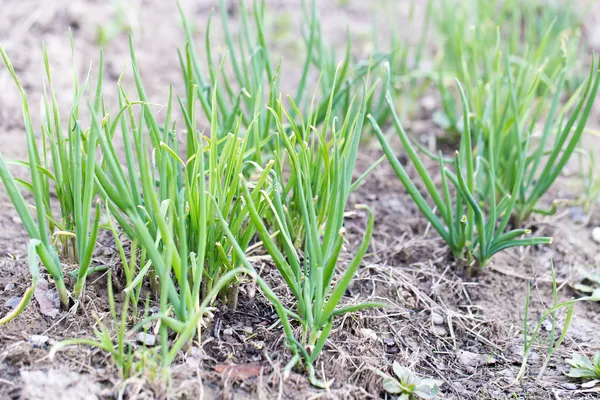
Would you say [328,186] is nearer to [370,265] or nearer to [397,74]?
[370,265]

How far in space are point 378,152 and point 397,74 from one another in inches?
14.8

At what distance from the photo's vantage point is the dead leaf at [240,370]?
4.65ft

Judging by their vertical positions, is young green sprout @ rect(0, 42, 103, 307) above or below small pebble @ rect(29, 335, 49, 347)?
above

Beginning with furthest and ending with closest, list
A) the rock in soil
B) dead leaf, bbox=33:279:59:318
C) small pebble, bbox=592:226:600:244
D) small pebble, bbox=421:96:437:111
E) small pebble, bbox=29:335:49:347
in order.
Answer: 1. small pebble, bbox=421:96:437:111
2. small pebble, bbox=592:226:600:244
3. dead leaf, bbox=33:279:59:318
4. small pebble, bbox=29:335:49:347
5. the rock in soil

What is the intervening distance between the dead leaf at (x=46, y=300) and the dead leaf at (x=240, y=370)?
1.38 ft

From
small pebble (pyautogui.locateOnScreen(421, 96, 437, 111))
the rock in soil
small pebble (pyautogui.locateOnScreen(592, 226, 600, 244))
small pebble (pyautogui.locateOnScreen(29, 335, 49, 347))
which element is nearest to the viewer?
the rock in soil

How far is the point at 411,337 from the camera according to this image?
1691 millimetres

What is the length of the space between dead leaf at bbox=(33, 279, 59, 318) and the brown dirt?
14 mm

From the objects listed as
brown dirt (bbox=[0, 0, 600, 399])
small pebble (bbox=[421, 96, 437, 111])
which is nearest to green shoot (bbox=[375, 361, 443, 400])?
brown dirt (bbox=[0, 0, 600, 399])

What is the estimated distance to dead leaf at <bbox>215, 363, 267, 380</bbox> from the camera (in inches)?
55.8

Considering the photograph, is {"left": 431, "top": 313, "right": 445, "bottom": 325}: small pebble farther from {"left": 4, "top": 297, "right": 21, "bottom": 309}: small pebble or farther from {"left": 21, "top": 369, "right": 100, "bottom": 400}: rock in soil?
{"left": 4, "top": 297, "right": 21, "bottom": 309}: small pebble

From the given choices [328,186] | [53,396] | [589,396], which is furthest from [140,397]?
[589,396]

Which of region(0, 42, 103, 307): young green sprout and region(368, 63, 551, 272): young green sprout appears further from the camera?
region(368, 63, 551, 272): young green sprout

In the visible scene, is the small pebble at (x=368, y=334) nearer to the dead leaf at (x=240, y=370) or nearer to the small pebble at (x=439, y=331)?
the small pebble at (x=439, y=331)
